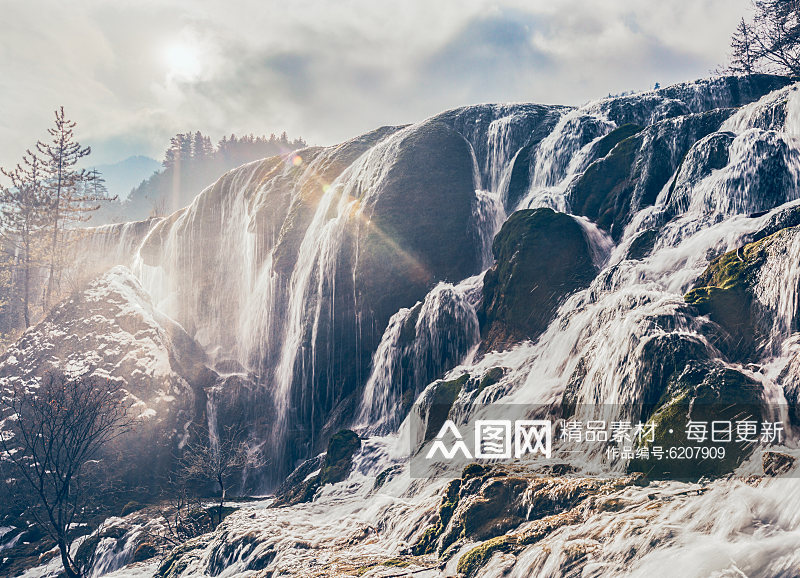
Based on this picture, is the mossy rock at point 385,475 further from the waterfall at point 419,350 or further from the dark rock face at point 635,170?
the dark rock face at point 635,170

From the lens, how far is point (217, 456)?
74.4 feet

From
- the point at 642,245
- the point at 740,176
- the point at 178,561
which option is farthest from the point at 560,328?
the point at 178,561

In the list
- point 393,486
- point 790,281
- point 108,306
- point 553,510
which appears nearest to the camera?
point 553,510

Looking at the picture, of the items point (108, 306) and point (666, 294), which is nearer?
point (666, 294)

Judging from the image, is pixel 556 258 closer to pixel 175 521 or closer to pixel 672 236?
pixel 672 236

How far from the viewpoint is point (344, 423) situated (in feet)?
78.2

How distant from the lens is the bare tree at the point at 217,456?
2302 cm

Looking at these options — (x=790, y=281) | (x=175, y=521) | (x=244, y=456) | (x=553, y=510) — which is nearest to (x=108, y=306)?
(x=244, y=456)

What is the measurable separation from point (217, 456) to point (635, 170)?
20523 millimetres

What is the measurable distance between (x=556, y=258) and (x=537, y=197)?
632cm

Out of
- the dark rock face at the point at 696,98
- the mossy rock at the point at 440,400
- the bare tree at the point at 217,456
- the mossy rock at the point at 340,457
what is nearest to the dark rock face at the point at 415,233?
the mossy rock at the point at 340,457

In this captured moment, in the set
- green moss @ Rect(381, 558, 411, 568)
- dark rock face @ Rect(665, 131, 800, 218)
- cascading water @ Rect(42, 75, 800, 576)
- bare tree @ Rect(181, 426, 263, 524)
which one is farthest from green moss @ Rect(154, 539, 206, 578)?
dark rock face @ Rect(665, 131, 800, 218)

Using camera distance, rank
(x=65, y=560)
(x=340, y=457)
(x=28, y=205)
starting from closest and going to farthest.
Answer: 1. (x=65, y=560)
2. (x=340, y=457)
3. (x=28, y=205)

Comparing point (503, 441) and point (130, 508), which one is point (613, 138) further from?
point (130, 508)
